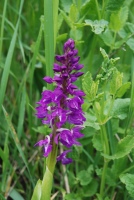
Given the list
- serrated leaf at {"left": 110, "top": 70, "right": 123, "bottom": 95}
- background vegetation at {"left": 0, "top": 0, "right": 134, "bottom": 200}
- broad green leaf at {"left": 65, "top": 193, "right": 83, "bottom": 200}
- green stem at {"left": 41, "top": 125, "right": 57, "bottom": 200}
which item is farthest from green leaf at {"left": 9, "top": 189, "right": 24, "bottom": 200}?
serrated leaf at {"left": 110, "top": 70, "right": 123, "bottom": 95}

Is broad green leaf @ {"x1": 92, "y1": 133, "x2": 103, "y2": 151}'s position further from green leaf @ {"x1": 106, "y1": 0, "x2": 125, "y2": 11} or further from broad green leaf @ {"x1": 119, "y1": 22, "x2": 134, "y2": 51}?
green leaf @ {"x1": 106, "y1": 0, "x2": 125, "y2": 11}

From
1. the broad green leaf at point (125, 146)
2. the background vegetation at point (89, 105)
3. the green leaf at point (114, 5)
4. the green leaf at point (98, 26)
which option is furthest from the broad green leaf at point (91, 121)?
the green leaf at point (114, 5)

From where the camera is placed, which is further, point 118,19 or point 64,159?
point 118,19

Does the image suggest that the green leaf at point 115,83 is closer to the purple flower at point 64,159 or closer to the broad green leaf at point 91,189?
the purple flower at point 64,159

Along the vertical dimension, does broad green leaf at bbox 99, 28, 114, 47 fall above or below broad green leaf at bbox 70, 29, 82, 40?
below

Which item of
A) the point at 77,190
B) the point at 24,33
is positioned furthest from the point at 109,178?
the point at 24,33

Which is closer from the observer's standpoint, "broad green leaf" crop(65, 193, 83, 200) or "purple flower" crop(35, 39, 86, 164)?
"purple flower" crop(35, 39, 86, 164)

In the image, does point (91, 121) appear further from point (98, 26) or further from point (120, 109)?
point (98, 26)

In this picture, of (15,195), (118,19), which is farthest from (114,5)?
(15,195)
